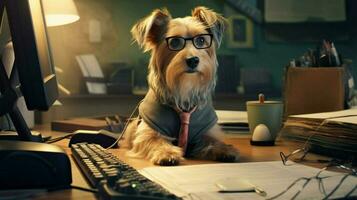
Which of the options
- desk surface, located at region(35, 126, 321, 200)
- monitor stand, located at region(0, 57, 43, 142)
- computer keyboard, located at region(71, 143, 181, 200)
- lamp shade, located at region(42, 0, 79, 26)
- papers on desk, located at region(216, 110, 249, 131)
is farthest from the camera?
lamp shade, located at region(42, 0, 79, 26)

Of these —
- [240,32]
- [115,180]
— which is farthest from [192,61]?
[240,32]

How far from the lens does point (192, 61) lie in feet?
3.95

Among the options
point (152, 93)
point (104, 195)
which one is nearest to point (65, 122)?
point (152, 93)

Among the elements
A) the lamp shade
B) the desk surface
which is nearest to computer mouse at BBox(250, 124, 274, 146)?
the desk surface

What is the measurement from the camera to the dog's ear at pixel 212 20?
4.11 ft

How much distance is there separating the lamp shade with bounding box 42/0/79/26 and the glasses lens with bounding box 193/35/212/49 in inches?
37.2

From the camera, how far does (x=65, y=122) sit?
1.73m

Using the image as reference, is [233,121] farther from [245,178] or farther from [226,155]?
[245,178]

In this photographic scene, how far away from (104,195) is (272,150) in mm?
720

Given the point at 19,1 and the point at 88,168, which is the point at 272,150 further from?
the point at 19,1

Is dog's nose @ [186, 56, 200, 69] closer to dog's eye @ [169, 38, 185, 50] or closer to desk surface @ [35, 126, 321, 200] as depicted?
dog's eye @ [169, 38, 185, 50]

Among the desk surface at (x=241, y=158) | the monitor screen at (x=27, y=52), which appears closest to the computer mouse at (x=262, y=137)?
the desk surface at (x=241, y=158)

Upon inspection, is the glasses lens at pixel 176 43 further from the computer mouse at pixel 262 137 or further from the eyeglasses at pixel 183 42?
the computer mouse at pixel 262 137

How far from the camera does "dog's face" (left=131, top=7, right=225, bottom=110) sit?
47.6 inches
